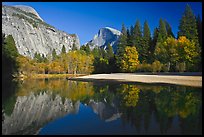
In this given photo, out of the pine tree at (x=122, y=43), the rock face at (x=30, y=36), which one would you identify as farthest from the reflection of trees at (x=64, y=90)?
the rock face at (x=30, y=36)

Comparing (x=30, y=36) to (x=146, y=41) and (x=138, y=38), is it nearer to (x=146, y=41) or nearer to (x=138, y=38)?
(x=138, y=38)

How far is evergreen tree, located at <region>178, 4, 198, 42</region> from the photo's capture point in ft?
148

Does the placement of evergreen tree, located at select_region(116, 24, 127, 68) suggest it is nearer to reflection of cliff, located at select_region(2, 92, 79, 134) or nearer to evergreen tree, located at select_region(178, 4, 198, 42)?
evergreen tree, located at select_region(178, 4, 198, 42)

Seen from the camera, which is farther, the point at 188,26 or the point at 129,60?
the point at 129,60

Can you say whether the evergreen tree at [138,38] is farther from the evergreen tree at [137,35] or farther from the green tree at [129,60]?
the green tree at [129,60]

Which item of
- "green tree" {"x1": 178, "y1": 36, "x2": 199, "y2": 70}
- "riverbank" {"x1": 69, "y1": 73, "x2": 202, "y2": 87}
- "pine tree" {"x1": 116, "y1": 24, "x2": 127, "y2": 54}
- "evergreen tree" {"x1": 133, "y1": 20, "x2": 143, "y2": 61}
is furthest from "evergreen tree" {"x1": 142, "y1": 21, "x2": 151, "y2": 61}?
"riverbank" {"x1": 69, "y1": 73, "x2": 202, "y2": 87}

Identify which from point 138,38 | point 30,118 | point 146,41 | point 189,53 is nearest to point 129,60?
point 146,41

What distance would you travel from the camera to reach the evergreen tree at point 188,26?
148 ft

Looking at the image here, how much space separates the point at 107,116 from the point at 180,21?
139 ft

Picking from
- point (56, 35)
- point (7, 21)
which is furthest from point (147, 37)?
point (56, 35)

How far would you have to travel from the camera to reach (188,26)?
45750 millimetres

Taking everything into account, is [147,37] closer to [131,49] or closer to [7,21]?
[131,49]

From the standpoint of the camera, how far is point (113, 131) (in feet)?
23.9

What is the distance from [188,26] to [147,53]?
1280 cm
